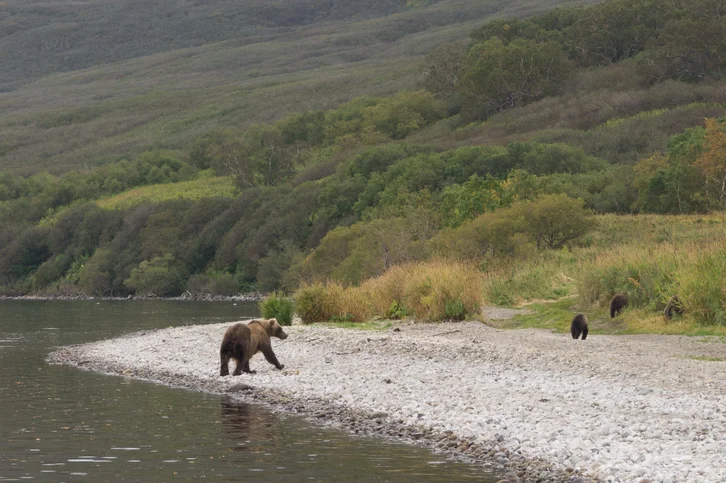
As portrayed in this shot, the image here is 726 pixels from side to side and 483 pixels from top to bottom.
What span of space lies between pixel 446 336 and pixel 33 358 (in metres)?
12.5

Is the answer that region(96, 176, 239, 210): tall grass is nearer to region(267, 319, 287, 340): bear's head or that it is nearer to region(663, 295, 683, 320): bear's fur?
region(267, 319, 287, 340): bear's head

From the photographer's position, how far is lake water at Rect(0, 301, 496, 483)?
42.6 ft

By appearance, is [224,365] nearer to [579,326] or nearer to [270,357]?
[270,357]

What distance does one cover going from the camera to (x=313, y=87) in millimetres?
196250

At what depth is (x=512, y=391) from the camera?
55.1 feet

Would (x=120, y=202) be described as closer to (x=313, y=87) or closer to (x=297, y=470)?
(x=313, y=87)

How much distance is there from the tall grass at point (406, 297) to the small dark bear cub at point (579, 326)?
5619mm

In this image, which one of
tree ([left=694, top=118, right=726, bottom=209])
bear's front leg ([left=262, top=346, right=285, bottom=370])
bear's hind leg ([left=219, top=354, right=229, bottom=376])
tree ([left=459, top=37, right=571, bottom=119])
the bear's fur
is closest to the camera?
bear's hind leg ([left=219, top=354, right=229, bottom=376])

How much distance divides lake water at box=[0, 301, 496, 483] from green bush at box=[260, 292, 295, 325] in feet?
33.0

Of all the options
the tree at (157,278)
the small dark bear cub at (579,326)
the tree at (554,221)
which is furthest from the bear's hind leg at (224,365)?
the tree at (157,278)

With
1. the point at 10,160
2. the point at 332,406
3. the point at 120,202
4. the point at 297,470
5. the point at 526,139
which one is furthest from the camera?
the point at 10,160

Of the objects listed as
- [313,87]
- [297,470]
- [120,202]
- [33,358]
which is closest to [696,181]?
[33,358]

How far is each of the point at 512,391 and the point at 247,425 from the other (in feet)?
13.9

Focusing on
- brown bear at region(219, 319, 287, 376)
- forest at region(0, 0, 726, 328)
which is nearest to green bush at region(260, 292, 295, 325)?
forest at region(0, 0, 726, 328)
